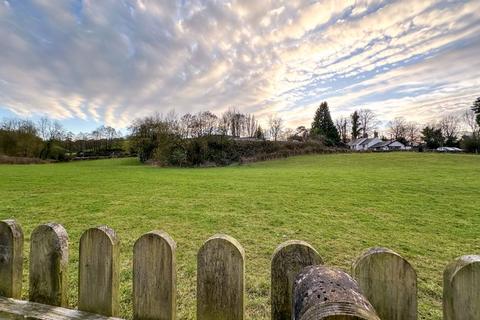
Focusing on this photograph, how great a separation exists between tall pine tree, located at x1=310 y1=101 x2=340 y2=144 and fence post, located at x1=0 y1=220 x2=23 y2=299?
62594 mm

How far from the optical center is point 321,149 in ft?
154

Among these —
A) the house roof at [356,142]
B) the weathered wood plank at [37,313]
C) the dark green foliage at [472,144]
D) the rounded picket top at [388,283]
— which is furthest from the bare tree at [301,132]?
the weathered wood plank at [37,313]

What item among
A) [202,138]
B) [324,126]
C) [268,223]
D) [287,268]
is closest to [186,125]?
[202,138]

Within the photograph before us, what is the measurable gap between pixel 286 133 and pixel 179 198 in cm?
6154

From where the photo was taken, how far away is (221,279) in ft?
3.52

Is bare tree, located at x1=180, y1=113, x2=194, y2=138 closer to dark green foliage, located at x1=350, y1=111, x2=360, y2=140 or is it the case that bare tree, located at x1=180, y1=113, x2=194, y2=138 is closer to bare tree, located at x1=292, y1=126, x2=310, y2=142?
bare tree, located at x1=292, y1=126, x2=310, y2=142

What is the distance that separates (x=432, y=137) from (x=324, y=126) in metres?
24.8

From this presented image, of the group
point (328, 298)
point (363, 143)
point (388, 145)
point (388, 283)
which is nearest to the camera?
point (328, 298)

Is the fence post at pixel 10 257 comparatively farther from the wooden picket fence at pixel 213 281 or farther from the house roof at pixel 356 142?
the house roof at pixel 356 142

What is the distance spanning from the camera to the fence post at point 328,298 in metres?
0.64

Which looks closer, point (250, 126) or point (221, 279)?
point (221, 279)

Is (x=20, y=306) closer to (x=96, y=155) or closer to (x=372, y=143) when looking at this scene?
(x=96, y=155)

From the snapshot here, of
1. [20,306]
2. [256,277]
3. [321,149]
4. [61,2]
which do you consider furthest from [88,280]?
[321,149]

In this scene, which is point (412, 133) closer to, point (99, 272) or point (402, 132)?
point (402, 132)
